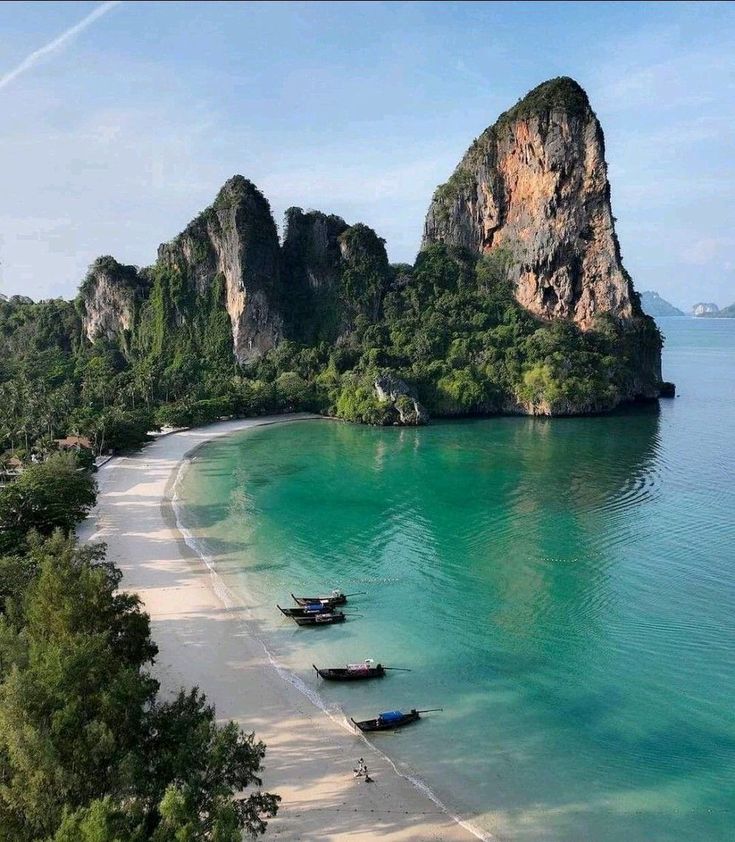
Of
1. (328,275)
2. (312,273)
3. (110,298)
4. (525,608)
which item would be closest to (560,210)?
(328,275)

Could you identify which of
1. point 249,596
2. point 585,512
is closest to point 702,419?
point 585,512

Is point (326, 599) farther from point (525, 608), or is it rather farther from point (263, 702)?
point (525, 608)

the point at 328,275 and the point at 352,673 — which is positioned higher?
the point at 328,275

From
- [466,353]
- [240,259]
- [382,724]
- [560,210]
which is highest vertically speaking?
[560,210]

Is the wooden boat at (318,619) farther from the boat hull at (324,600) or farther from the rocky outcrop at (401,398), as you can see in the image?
the rocky outcrop at (401,398)

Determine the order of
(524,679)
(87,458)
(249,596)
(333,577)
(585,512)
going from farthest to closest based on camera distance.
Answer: (87,458), (585,512), (333,577), (249,596), (524,679)

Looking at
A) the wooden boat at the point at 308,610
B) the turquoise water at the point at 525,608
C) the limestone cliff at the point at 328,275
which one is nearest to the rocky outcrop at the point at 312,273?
the limestone cliff at the point at 328,275

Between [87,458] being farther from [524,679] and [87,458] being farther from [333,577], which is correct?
[524,679]
